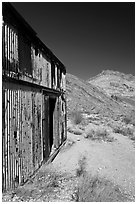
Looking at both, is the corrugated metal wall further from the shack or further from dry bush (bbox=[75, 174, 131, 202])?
dry bush (bbox=[75, 174, 131, 202])

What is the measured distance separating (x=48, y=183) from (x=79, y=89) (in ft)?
107

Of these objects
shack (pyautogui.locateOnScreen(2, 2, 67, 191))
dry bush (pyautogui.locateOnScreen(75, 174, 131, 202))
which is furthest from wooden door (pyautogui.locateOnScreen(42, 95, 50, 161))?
dry bush (pyautogui.locateOnScreen(75, 174, 131, 202))

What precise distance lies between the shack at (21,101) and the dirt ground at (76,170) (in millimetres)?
375

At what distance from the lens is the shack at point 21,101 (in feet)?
11.8

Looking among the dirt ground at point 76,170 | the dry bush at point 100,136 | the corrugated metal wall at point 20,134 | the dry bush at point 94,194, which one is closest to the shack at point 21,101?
the corrugated metal wall at point 20,134

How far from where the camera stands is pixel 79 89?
36469mm

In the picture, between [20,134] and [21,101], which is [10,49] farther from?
[20,134]

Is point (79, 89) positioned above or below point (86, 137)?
above

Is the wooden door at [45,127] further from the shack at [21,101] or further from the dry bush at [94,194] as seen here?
the dry bush at [94,194]

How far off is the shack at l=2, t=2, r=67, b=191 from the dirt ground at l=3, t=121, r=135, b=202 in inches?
14.8

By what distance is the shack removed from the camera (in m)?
3.59

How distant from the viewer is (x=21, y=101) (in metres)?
4.30

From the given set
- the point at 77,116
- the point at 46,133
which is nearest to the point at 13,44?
the point at 46,133

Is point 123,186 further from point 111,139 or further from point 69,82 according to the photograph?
point 69,82
